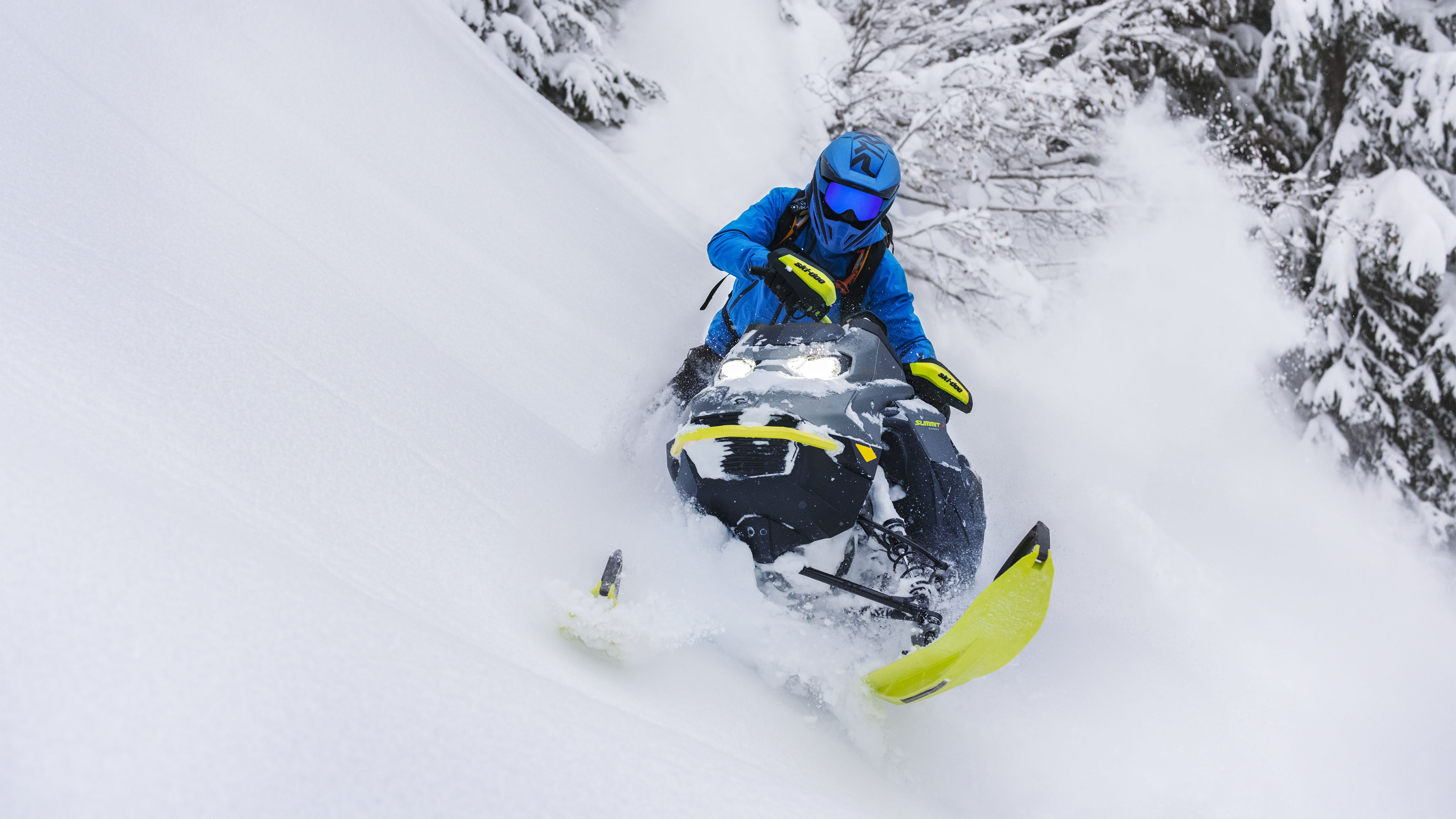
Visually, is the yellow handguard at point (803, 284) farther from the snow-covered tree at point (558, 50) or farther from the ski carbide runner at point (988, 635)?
the snow-covered tree at point (558, 50)

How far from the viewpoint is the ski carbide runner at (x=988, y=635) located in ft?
6.57

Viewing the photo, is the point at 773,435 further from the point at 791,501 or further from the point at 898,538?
the point at 898,538

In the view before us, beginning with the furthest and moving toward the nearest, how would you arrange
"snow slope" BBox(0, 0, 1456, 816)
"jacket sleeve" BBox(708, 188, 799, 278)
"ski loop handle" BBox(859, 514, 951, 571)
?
"jacket sleeve" BBox(708, 188, 799, 278), "ski loop handle" BBox(859, 514, 951, 571), "snow slope" BBox(0, 0, 1456, 816)

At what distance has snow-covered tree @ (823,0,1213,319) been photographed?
671 cm

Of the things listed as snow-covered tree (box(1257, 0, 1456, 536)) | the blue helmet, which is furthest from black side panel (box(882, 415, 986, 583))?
snow-covered tree (box(1257, 0, 1456, 536))

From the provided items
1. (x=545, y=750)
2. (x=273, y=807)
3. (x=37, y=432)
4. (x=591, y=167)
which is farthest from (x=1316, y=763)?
(x=591, y=167)

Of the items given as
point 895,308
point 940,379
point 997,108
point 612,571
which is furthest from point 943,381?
point 997,108

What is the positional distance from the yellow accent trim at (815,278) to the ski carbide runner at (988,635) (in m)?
0.98

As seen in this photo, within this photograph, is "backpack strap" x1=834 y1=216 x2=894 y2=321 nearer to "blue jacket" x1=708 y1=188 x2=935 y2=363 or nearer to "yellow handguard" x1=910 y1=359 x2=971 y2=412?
"blue jacket" x1=708 y1=188 x2=935 y2=363

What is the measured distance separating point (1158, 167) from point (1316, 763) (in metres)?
6.52

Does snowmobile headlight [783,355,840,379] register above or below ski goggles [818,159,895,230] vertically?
below

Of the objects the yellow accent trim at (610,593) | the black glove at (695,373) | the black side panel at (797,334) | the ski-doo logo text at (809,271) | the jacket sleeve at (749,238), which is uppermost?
the jacket sleeve at (749,238)

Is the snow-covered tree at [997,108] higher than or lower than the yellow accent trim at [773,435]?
higher

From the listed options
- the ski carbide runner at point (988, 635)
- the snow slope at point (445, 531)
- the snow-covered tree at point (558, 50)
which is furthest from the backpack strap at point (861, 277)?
the snow-covered tree at point (558, 50)
